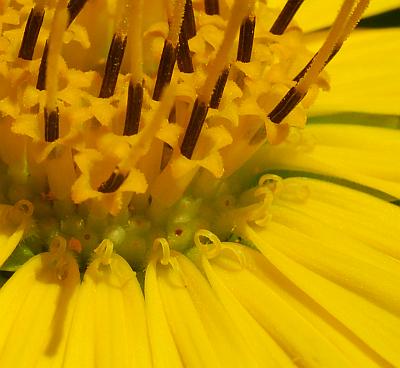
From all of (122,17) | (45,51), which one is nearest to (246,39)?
(122,17)

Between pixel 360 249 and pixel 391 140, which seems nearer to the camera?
pixel 360 249

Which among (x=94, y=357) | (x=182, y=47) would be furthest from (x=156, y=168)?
(x=94, y=357)

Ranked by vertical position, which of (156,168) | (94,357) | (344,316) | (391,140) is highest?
(391,140)

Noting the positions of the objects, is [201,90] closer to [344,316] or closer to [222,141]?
[222,141]

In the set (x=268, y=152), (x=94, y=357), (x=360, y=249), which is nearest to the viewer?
(x=94, y=357)

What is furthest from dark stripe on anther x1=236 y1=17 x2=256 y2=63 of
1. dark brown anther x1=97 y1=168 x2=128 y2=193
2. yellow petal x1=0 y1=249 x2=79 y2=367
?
yellow petal x1=0 y1=249 x2=79 y2=367

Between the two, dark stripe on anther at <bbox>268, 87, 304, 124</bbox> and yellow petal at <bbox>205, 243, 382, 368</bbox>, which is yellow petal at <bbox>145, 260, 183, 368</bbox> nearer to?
yellow petal at <bbox>205, 243, 382, 368</bbox>

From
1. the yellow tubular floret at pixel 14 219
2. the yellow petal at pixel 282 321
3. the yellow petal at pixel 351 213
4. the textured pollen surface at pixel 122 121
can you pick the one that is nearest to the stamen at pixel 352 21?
the textured pollen surface at pixel 122 121
